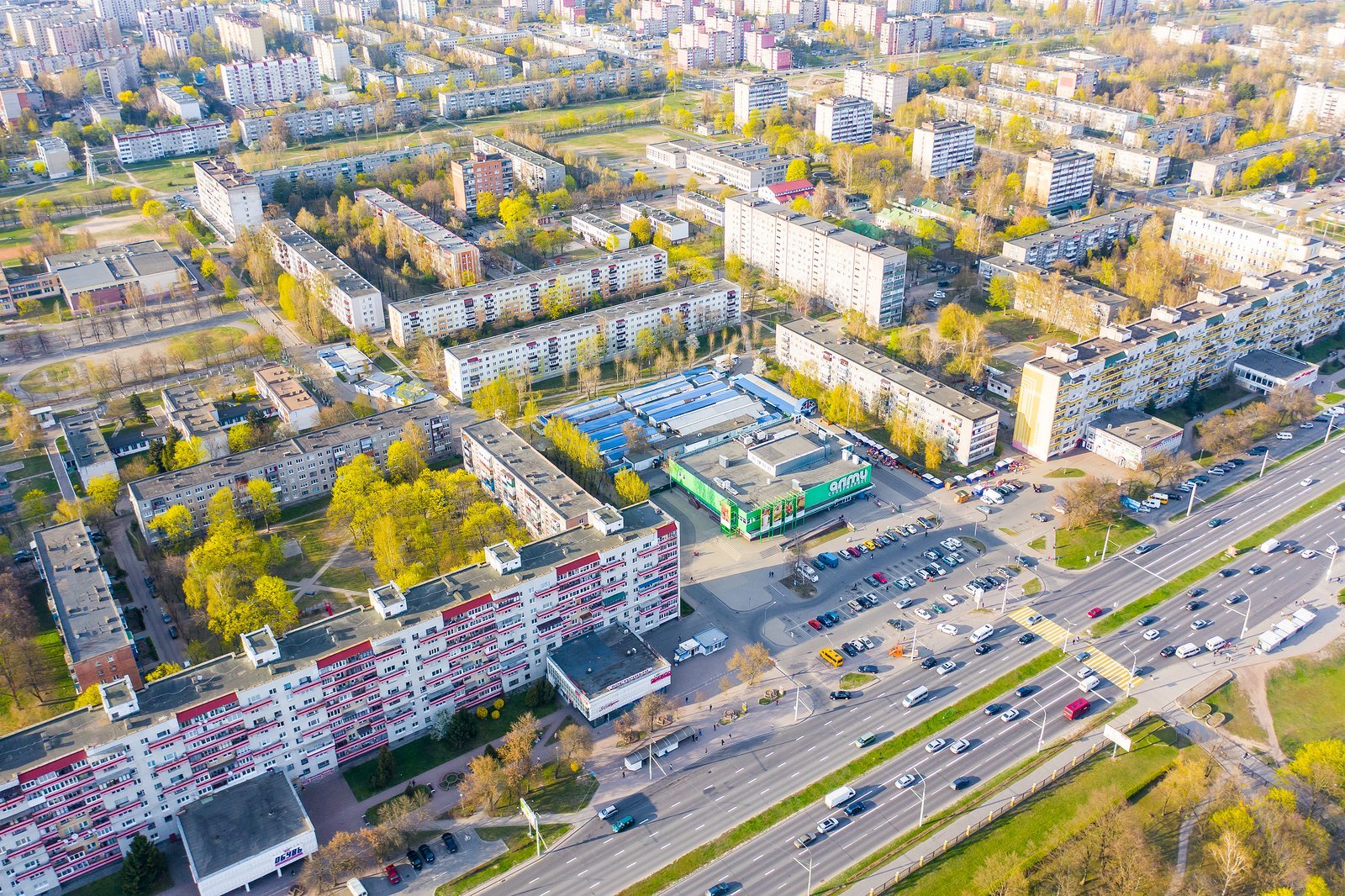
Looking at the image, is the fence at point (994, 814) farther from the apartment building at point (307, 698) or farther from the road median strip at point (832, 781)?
the apartment building at point (307, 698)

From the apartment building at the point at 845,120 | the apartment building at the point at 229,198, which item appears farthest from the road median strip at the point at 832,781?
the apartment building at the point at 845,120

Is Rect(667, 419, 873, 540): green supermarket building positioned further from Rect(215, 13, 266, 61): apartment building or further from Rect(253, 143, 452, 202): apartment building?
Rect(215, 13, 266, 61): apartment building

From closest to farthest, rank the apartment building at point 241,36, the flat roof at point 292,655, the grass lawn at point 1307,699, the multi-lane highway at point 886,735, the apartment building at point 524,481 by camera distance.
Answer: the flat roof at point 292,655 < the multi-lane highway at point 886,735 < the grass lawn at point 1307,699 < the apartment building at point 524,481 < the apartment building at point 241,36

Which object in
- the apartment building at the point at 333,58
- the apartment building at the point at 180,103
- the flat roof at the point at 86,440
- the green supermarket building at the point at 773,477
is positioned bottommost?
the green supermarket building at the point at 773,477

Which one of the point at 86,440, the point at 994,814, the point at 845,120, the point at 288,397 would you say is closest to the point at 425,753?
the point at 994,814

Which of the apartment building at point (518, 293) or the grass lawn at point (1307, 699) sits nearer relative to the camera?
the grass lawn at point (1307, 699)

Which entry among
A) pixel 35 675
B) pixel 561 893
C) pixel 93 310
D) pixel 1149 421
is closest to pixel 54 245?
pixel 93 310

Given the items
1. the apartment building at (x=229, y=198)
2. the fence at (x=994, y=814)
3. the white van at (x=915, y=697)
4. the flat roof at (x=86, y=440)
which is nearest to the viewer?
the fence at (x=994, y=814)
